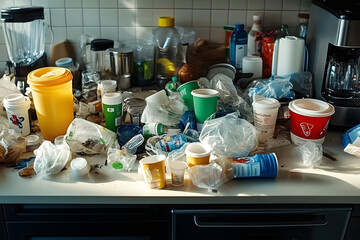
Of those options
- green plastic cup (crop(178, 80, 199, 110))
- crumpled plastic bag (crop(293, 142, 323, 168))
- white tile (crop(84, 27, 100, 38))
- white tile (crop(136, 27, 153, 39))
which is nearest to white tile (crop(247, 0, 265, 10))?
white tile (crop(136, 27, 153, 39))

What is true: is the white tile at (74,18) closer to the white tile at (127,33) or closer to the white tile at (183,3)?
the white tile at (127,33)

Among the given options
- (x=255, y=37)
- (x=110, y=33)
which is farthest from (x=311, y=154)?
(x=110, y=33)

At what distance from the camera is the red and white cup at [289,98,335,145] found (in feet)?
4.02

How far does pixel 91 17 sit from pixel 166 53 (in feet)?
1.24

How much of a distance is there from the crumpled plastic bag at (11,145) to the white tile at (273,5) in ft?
3.88

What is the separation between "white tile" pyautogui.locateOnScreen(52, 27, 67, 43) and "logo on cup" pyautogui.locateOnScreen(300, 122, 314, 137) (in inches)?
45.6

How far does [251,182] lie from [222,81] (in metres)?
0.48

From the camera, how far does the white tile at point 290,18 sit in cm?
180

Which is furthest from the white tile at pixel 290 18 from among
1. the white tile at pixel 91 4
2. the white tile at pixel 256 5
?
the white tile at pixel 91 4

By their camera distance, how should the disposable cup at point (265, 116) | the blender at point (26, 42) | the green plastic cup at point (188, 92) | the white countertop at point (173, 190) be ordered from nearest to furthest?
the white countertop at point (173, 190) → the disposable cup at point (265, 116) → the green plastic cup at point (188, 92) → the blender at point (26, 42)

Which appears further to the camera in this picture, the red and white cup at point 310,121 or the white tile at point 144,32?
the white tile at point 144,32

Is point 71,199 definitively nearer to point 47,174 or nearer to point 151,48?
point 47,174

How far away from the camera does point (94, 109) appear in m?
1.45

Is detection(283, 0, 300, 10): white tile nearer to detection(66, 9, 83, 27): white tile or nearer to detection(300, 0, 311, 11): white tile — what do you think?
detection(300, 0, 311, 11): white tile
